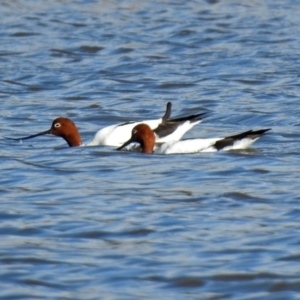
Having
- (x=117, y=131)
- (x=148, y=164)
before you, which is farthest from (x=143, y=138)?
(x=148, y=164)

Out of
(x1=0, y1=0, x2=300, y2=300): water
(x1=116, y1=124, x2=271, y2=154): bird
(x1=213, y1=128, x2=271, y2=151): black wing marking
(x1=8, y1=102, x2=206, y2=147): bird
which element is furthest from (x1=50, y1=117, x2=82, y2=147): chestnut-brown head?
(x1=213, y1=128, x2=271, y2=151): black wing marking

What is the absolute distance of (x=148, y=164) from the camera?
1025cm

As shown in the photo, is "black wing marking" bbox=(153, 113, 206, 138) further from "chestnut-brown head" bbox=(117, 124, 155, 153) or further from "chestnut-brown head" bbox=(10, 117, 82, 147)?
"chestnut-brown head" bbox=(10, 117, 82, 147)

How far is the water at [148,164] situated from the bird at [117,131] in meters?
0.20

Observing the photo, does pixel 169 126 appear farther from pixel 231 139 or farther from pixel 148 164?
pixel 148 164

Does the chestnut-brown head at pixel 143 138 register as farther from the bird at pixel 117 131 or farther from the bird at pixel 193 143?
the bird at pixel 117 131

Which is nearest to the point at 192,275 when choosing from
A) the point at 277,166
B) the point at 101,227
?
the point at 101,227

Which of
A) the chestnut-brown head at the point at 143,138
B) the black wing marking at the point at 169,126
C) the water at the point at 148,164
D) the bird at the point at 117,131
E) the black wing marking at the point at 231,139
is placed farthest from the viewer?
the black wing marking at the point at 169,126

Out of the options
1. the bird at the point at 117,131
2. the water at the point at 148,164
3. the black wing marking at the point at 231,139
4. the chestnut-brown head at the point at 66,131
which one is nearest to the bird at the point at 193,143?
the black wing marking at the point at 231,139

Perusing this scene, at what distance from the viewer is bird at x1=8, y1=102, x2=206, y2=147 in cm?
1143

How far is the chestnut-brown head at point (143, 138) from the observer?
11023 millimetres

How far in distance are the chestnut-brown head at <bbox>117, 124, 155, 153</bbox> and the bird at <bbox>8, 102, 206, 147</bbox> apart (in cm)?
31

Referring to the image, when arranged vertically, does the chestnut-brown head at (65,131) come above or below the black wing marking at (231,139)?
above

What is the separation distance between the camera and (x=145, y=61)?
54.4 feet
